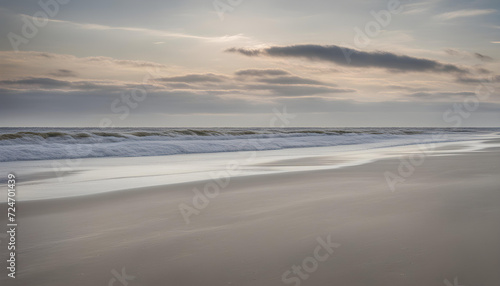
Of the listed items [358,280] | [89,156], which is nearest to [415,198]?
[358,280]

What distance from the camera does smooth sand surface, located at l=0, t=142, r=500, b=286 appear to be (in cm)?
345

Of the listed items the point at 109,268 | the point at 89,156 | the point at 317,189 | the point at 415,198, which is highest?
the point at 89,156

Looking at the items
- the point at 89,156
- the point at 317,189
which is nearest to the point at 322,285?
the point at 317,189

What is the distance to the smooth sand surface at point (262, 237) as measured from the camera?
3451 mm

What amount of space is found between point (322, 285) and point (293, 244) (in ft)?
3.68

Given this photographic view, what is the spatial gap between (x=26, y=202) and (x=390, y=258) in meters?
5.89

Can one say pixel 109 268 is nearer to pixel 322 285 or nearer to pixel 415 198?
pixel 322 285

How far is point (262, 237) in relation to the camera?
4.64 metres

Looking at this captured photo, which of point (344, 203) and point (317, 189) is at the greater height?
point (317, 189)

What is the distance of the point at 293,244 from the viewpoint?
4.38 meters

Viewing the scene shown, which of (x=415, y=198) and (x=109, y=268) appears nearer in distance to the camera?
(x=109, y=268)

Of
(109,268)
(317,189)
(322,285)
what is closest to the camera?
(322,285)

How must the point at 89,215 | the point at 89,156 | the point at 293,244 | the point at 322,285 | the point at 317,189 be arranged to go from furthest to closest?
the point at 89,156 → the point at 317,189 → the point at 89,215 → the point at 293,244 → the point at 322,285

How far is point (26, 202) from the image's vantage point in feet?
22.7
